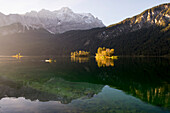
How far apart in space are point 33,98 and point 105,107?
14.8m

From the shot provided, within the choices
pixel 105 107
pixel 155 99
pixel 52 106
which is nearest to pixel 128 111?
pixel 105 107

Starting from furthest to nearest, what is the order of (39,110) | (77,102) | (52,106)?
(77,102) → (52,106) → (39,110)

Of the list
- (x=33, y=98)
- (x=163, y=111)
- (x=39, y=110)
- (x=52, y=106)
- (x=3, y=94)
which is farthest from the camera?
(x=3, y=94)

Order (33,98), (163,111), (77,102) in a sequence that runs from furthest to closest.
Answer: (33,98) → (77,102) → (163,111)

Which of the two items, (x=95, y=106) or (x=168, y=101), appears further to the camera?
(x=168, y=101)

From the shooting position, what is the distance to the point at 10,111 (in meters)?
20.8

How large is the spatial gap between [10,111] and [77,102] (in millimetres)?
10464

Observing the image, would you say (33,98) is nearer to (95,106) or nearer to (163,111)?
(95,106)

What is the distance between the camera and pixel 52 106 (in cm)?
2216

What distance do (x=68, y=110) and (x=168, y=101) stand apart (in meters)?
16.9

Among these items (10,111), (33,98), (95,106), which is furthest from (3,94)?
(95,106)

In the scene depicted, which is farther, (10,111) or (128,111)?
(10,111)

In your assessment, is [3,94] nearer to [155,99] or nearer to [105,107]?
[105,107]

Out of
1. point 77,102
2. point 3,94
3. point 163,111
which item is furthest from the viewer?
point 3,94
